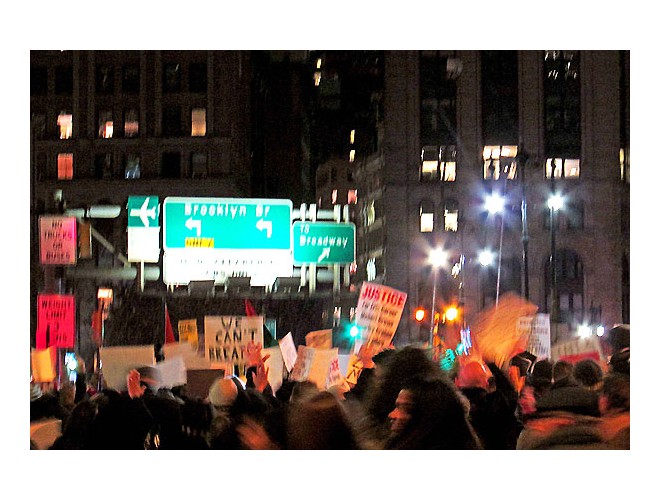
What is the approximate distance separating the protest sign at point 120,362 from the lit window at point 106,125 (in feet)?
4.45

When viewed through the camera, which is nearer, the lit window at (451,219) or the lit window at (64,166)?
the lit window at (64,166)

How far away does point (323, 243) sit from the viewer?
6.81m

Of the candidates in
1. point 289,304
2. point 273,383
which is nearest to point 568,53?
point 289,304

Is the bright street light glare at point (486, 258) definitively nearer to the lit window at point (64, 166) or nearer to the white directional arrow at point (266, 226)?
the white directional arrow at point (266, 226)

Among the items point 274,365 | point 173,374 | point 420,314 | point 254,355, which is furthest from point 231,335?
point 420,314

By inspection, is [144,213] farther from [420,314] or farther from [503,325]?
[503,325]

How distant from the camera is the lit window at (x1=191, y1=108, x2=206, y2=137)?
688 centimetres

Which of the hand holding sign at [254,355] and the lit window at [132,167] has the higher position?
the lit window at [132,167]

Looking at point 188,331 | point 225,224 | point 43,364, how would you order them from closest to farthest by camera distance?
1. point 225,224
2. point 43,364
3. point 188,331

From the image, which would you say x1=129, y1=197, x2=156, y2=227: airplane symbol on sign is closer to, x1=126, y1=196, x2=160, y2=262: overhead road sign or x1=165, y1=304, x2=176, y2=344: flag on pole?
→ x1=126, y1=196, x2=160, y2=262: overhead road sign

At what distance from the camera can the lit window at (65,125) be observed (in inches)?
268

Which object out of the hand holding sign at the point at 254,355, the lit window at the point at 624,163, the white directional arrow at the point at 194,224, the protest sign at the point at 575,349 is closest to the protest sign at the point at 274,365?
the hand holding sign at the point at 254,355

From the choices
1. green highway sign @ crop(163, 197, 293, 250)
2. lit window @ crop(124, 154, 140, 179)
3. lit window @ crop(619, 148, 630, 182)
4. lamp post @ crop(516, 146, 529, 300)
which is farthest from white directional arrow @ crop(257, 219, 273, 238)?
lit window @ crop(619, 148, 630, 182)

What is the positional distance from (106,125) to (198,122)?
1.91ft
